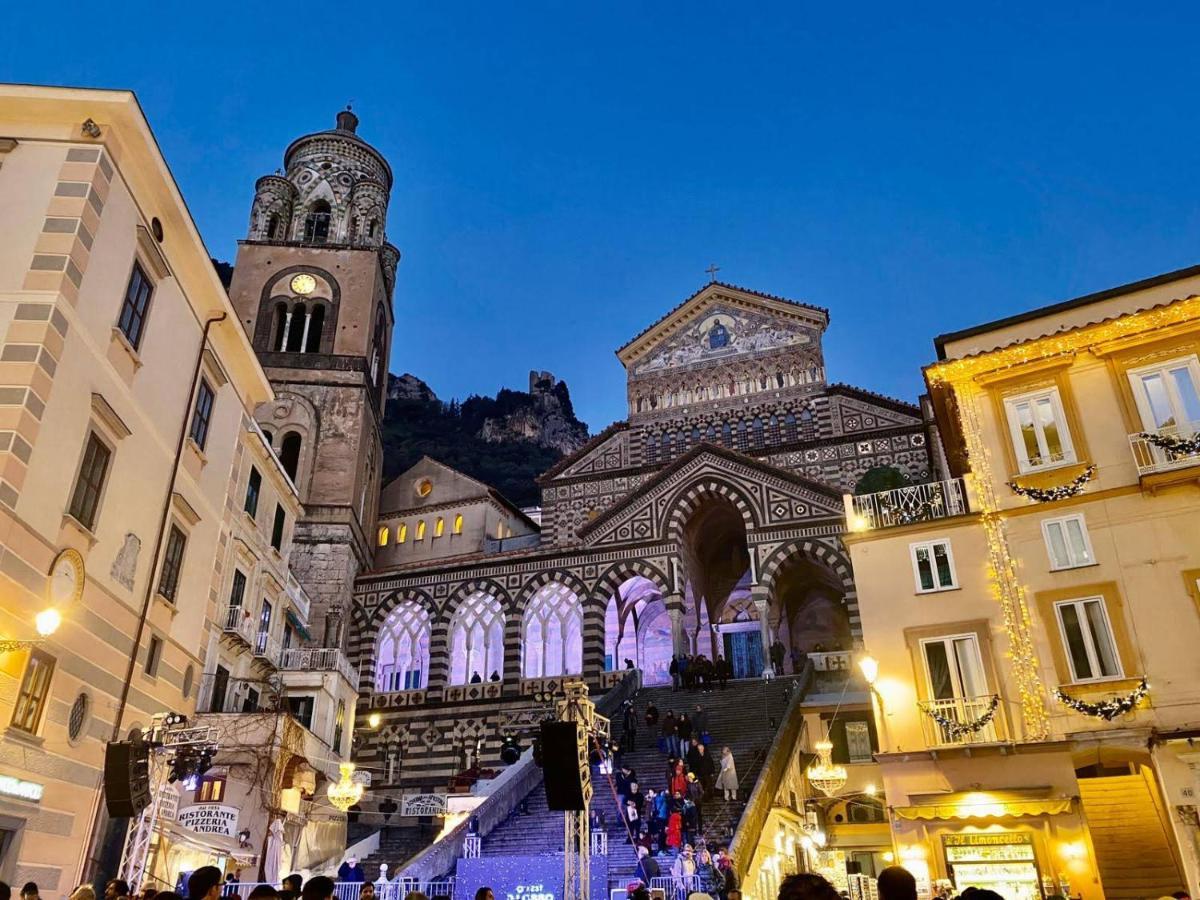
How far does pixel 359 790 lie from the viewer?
20344mm

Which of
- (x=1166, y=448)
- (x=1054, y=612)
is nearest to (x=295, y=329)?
(x=1054, y=612)

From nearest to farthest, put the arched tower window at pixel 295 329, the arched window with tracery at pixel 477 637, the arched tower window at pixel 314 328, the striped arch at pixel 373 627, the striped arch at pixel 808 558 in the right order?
the striped arch at pixel 808 558, the arched window with tracery at pixel 477 637, the striped arch at pixel 373 627, the arched tower window at pixel 295 329, the arched tower window at pixel 314 328

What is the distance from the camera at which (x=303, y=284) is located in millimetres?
40500

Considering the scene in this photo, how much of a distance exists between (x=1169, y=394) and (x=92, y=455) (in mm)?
17488

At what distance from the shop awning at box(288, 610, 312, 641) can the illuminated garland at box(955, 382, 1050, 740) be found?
64.9ft

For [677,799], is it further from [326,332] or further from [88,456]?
[326,332]

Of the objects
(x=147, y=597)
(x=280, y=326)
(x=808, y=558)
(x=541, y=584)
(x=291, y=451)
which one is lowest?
(x=147, y=597)

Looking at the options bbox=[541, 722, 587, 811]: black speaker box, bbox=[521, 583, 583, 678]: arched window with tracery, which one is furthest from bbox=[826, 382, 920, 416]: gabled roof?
bbox=[541, 722, 587, 811]: black speaker box

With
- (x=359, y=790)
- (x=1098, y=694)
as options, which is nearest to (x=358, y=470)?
(x=359, y=790)

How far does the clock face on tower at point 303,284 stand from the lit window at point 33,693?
100 feet

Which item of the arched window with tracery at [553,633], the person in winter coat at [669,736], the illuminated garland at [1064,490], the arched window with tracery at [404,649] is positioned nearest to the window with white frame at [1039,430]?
the illuminated garland at [1064,490]

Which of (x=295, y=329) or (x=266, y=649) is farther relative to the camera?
(x=295, y=329)

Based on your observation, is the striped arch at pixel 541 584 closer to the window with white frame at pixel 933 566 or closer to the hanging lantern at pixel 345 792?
the hanging lantern at pixel 345 792

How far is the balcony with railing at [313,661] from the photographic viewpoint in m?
26.2
